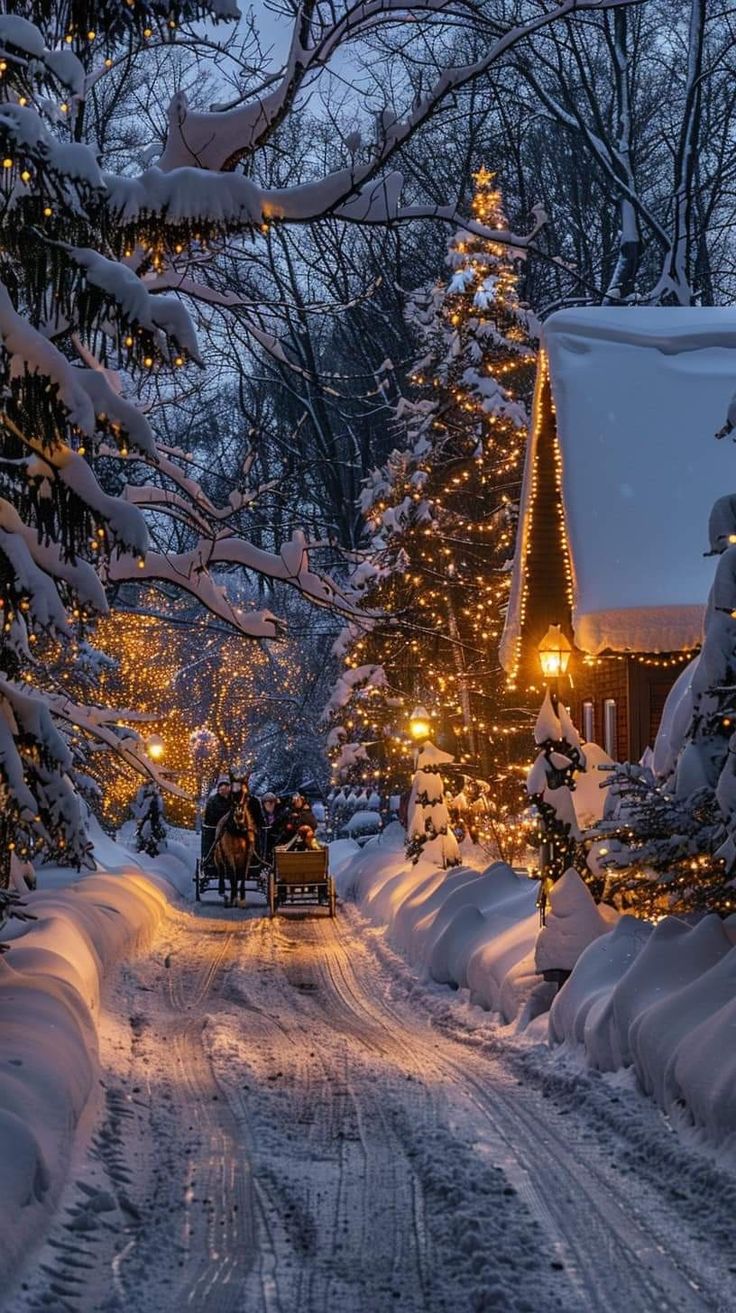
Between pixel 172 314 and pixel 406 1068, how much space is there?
569 cm

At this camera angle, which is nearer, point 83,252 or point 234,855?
point 83,252

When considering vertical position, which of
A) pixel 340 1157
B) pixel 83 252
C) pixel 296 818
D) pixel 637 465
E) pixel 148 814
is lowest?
pixel 340 1157

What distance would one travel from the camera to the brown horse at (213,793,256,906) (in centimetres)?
2630

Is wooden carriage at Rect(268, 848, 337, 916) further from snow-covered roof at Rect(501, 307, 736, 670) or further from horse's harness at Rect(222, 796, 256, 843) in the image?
snow-covered roof at Rect(501, 307, 736, 670)

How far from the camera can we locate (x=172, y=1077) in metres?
10.3

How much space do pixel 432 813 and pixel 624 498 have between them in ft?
20.0

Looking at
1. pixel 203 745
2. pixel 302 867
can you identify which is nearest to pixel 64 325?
pixel 302 867

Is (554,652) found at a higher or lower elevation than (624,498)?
lower

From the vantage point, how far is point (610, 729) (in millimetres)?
22891

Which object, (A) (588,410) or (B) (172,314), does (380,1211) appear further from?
(A) (588,410)

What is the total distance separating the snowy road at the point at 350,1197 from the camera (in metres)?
5.82

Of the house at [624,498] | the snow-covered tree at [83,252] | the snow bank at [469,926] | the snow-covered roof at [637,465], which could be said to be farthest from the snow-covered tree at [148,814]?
the snow-covered tree at [83,252]

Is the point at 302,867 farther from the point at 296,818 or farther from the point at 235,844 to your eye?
the point at 296,818

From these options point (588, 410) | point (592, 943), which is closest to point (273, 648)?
point (588, 410)
